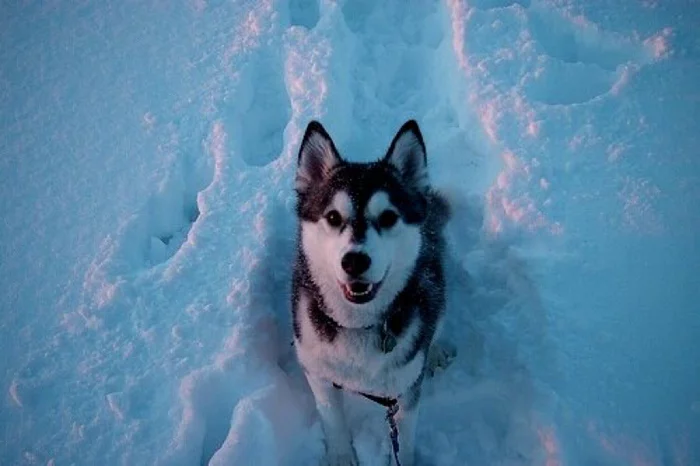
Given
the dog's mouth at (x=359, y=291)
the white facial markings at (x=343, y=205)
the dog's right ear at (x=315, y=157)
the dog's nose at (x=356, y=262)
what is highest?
the dog's right ear at (x=315, y=157)

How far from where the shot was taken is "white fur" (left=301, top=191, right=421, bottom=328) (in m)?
2.49

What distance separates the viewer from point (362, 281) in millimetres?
2371

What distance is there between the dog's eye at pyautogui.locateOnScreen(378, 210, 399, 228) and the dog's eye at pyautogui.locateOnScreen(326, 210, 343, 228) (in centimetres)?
22

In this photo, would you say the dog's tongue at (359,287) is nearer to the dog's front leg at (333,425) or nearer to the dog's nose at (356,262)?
the dog's nose at (356,262)

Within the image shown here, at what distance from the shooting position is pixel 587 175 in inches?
148

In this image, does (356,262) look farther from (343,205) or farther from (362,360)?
(362,360)

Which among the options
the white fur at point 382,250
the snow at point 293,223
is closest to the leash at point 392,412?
the snow at point 293,223

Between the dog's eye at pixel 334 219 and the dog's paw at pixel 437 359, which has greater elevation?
the dog's eye at pixel 334 219

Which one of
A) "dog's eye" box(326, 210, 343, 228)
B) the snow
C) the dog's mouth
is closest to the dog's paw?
the snow

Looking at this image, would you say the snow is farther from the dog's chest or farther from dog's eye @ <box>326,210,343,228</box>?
dog's eye @ <box>326,210,343,228</box>

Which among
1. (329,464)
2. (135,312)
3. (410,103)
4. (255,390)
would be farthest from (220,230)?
(410,103)

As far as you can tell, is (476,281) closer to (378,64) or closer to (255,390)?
(255,390)

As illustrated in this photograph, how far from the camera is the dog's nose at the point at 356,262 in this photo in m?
2.28

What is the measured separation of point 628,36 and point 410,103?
208 cm
